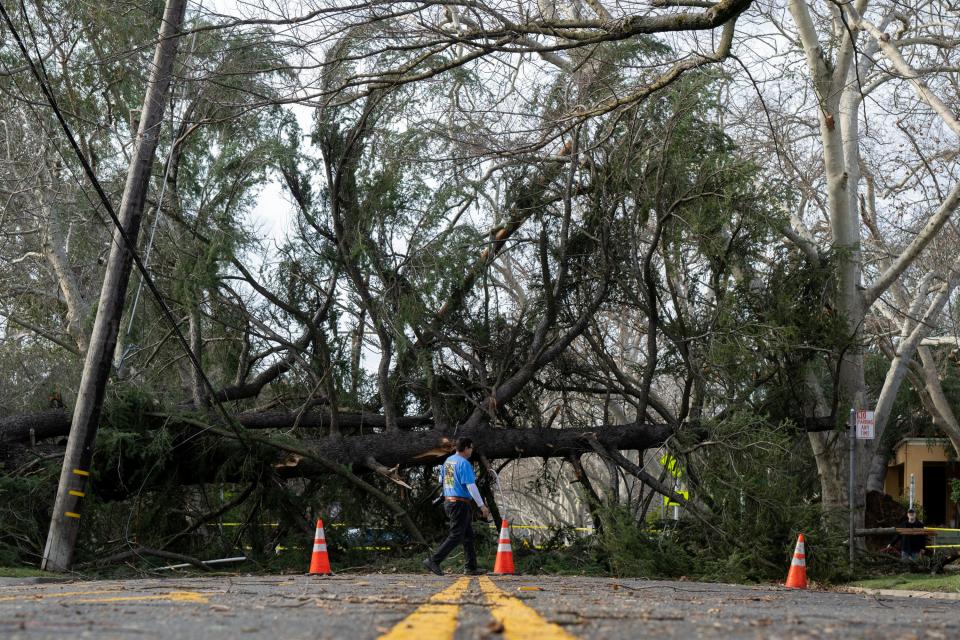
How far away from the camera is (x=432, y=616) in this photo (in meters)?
5.59

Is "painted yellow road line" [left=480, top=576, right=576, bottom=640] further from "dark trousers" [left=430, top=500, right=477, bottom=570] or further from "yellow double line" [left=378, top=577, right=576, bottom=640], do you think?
"dark trousers" [left=430, top=500, right=477, bottom=570]

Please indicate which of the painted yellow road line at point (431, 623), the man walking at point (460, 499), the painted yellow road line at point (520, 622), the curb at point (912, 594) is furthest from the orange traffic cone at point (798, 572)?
the painted yellow road line at point (431, 623)

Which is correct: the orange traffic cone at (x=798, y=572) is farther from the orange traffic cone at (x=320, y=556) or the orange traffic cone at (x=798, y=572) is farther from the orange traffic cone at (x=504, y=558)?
the orange traffic cone at (x=320, y=556)

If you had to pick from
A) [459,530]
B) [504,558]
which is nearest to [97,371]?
[459,530]

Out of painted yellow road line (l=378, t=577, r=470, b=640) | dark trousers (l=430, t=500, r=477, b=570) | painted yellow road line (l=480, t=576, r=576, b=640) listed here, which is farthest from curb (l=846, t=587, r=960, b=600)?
painted yellow road line (l=378, t=577, r=470, b=640)

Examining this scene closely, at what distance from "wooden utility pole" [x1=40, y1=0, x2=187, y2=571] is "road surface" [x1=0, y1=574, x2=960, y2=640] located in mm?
5130

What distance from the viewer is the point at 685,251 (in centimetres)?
1764

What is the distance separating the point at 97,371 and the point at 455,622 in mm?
9107

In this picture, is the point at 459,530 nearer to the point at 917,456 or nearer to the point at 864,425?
the point at 864,425

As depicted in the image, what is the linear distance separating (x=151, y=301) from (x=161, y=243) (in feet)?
3.58

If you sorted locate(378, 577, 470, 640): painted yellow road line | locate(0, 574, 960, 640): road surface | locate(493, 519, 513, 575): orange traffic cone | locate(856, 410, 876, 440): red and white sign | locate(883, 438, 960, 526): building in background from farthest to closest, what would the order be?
locate(883, 438, 960, 526): building in background
locate(856, 410, 876, 440): red and white sign
locate(493, 519, 513, 575): orange traffic cone
locate(0, 574, 960, 640): road surface
locate(378, 577, 470, 640): painted yellow road line

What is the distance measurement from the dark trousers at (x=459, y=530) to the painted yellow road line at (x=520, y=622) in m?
4.68

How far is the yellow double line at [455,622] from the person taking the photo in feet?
15.2

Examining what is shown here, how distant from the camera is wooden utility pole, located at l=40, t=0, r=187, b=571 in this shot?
507 inches
